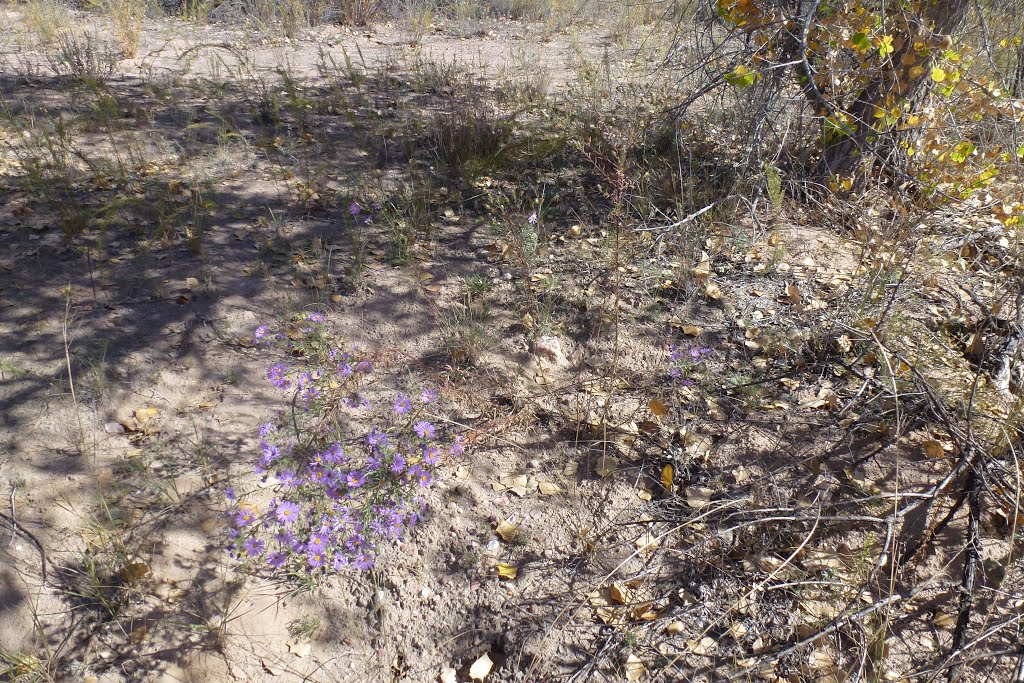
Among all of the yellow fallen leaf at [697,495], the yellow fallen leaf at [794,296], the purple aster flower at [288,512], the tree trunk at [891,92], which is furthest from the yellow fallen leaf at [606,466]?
the tree trunk at [891,92]

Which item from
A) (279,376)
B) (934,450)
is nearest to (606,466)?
(934,450)

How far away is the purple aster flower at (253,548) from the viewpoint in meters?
2.34

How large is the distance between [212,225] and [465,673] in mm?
3205

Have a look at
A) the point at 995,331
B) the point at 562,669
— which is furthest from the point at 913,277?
the point at 562,669

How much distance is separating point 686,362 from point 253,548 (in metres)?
2.05

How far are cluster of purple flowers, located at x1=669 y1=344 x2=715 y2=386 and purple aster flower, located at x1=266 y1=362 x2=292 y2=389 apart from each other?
1806 mm

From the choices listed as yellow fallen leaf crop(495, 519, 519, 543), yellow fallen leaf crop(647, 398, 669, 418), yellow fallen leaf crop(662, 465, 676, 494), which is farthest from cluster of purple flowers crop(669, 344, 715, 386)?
yellow fallen leaf crop(495, 519, 519, 543)

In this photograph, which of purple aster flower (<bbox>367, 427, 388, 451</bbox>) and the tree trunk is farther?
the tree trunk

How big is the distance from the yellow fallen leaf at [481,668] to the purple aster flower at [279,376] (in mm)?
1468

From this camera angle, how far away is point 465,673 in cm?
225

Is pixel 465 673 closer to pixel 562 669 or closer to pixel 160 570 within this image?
pixel 562 669

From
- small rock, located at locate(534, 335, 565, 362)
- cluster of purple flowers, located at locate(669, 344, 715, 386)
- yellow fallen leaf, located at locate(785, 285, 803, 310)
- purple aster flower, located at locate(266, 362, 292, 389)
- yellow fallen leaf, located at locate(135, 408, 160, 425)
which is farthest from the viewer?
yellow fallen leaf, located at locate(785, 285, 803, 310)

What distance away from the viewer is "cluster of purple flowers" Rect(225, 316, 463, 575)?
2391 mm

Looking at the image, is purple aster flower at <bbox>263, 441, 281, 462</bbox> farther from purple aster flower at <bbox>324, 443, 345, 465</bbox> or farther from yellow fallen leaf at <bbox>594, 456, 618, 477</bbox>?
yellow fallen leaf at <bbox>594, 456, 618, 477</bbox>
